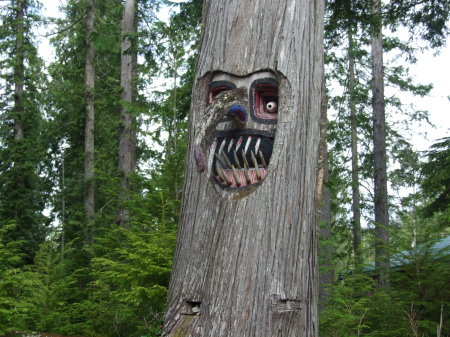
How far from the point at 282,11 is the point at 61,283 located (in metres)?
7.24

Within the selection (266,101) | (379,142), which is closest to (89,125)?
(379,142)

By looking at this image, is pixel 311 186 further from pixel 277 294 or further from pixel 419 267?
pixel 419 267

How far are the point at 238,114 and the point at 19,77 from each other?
18.0 metres

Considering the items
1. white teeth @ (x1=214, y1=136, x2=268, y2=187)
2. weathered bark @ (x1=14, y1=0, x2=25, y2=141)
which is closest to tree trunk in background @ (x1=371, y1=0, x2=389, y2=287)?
white teeth @ (x1=214, y1=136, x2=268, y2=187)

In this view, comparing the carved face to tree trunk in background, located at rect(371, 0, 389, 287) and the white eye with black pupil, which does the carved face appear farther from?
tree trunk in background, located at rect(371, 0, 389, 287)

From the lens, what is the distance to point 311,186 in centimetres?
403

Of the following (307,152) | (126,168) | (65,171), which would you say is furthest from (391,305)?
(65,171)

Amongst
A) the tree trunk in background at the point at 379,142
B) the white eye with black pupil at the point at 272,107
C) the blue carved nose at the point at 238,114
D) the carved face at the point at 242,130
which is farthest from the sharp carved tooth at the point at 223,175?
the tree trunk in background at the point at 379,142

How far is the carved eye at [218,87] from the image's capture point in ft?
13.8

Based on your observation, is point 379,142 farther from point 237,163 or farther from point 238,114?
point 237,163

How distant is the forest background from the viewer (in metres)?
6.76

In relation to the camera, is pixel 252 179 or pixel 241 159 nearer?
pixel 252 179

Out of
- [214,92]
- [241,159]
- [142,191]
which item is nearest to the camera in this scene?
[241,159]

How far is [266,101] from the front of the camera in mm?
4195
